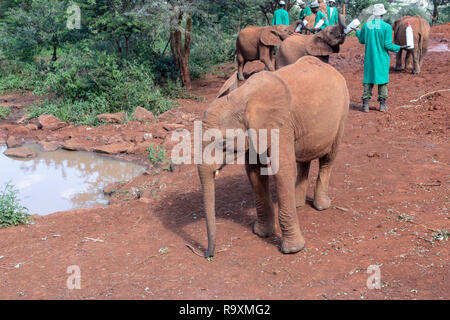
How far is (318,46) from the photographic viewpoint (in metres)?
8.07

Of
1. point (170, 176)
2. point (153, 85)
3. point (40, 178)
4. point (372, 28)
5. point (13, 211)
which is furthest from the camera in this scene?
point (153, 85)

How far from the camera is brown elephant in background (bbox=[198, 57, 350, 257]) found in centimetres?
388

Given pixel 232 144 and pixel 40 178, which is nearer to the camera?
pixel 232 144

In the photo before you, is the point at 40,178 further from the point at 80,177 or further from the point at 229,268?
the point at 229,268

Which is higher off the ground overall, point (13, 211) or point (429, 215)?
point (429, 215)

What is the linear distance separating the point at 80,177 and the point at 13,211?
2.40 meters

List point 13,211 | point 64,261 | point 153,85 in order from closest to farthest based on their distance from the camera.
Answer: point 64,261
point 13,211
point 153,85

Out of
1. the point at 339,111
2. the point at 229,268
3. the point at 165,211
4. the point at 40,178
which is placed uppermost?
the point at 339,111

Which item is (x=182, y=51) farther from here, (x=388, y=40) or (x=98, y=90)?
(x=388, y=40)

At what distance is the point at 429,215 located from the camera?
4.73 meters

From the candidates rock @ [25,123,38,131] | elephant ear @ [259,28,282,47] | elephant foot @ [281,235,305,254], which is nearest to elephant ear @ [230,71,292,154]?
elephant foot @ [281,235,305,254]

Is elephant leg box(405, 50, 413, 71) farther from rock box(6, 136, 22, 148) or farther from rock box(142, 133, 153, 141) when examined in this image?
rock box(6, 136, 22, 148)

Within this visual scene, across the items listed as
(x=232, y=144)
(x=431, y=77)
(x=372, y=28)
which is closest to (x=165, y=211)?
(x=232, y=144)

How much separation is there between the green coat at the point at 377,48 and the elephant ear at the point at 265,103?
5579 millimetres
